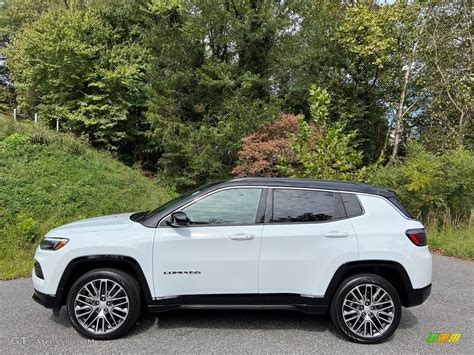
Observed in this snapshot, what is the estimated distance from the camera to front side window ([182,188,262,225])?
4.04 m

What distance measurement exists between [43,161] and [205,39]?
28.6ft

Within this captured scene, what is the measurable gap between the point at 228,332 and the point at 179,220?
4.30 feet

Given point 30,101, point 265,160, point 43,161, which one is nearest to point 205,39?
point 265,160

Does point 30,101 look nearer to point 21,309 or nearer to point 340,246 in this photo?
point 21,309

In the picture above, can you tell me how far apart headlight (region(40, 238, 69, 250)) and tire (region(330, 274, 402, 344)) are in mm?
2891

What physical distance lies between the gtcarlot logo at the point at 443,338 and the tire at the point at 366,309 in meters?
0.43

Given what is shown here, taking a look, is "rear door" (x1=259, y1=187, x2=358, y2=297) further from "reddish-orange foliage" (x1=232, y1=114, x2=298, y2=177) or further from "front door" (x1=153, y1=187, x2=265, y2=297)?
"reddish-orange foliage" (x1=232, y1=114, x2=298, y2=177)

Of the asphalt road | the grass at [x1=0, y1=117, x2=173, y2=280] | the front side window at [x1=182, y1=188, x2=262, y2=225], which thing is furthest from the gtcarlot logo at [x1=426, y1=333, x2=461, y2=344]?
the grass at [x1=0, y1=117, x2=173, y2=280]

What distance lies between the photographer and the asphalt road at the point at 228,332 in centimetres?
371

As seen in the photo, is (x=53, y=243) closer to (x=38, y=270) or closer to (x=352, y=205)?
(x=38, y=270)

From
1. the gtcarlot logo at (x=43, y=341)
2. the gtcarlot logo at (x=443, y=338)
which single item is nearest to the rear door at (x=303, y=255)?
the gtcarlot logo at (x=443, y=338)

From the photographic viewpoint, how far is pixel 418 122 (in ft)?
57.4

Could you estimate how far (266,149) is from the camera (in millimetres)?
13164

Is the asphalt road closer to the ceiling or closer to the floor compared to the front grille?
closer to the floor
